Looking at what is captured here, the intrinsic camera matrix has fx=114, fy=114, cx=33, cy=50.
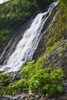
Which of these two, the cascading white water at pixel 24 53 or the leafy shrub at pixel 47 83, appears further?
the cascading white water at pixel 24 53

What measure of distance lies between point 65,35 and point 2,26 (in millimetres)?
17706

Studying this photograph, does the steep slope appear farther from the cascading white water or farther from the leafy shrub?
the cascading white water

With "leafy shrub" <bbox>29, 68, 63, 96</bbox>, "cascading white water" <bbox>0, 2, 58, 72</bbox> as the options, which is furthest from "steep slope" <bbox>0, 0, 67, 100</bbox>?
"cascading white water" <bbox>0, 2, 58, 72</bbox>

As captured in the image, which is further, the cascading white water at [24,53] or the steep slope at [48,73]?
the cascading white water at [24,53]

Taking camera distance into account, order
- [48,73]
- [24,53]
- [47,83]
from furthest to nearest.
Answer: [24,53]
[48,73]
[47,83]

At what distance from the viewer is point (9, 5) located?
2417 centimetres

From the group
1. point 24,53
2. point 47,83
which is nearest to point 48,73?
point 47,83

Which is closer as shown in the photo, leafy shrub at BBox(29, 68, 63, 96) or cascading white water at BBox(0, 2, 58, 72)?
leafy shrub at BBox(29, 68, 63, 96)

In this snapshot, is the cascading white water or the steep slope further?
the cascading white water

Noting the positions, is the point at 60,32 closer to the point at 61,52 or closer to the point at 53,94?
the point at 61,52

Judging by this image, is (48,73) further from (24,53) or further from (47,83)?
(24,53)

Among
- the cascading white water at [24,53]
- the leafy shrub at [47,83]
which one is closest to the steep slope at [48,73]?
the leafy shrub at [47,83]

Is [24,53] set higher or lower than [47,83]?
higher

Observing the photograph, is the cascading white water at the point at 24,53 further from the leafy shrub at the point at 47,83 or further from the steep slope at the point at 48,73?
the leafy shrub at the point at 47,83
